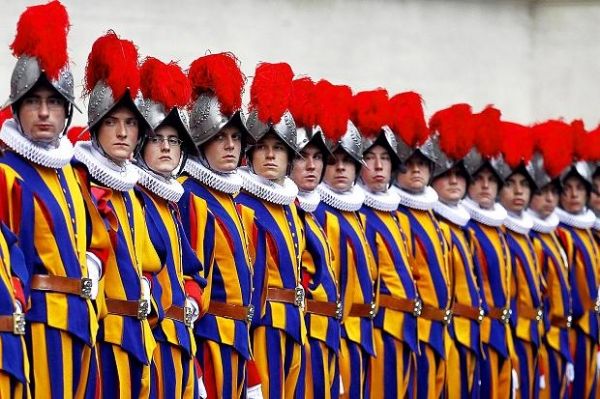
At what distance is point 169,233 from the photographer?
7.95 metres

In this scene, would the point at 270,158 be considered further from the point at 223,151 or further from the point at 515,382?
the point at 515,382

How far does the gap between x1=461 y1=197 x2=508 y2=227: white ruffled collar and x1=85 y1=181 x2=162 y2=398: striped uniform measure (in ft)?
13.0

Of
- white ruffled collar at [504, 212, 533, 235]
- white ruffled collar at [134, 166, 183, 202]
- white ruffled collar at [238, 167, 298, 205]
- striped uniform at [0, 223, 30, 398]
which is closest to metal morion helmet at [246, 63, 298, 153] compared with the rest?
white ruffled collar at [238, 167, 298, 205]

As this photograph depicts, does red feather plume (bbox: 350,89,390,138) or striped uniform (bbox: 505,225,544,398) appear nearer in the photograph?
red feather plume (bbox: 350,89,390,138)

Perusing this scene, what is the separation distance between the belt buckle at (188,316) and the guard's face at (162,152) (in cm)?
62

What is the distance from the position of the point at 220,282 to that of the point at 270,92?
3.74 ft

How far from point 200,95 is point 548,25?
827cm

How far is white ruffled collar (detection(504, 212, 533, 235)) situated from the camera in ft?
37.7

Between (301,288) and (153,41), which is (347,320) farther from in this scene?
(153,41)

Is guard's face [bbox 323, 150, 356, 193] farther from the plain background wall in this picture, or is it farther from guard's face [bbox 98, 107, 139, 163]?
the plain background wall

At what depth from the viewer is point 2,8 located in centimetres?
1111

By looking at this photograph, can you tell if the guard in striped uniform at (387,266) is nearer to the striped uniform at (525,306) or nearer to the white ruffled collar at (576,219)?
the striped uniform at (525,306)

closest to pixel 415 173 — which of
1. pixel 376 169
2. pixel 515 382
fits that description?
pixel 376 169

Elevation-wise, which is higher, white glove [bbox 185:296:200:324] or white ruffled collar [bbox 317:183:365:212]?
white ruffled collar [bbox 317:183:365:212]
